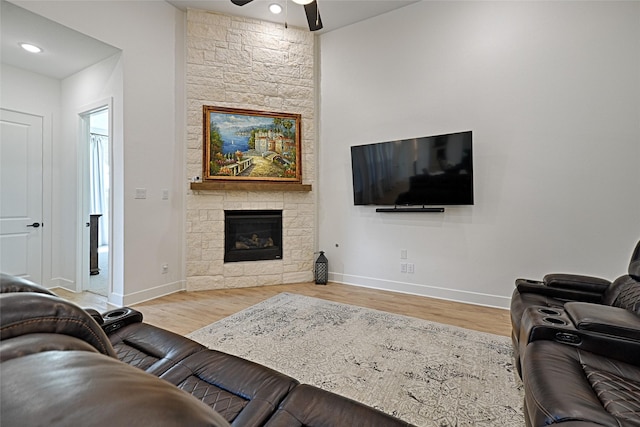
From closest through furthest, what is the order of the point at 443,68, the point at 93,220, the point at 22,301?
the point at 22,301
the point at 443,68
the point at 93,220

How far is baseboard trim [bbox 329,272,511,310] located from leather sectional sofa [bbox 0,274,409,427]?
9.83 ft

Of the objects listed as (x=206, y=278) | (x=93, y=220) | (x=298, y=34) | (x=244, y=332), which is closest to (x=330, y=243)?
(x=206, y=278)

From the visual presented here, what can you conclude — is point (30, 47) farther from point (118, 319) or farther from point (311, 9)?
point (118, 319)

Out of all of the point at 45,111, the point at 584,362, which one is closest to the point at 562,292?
the point at 584,362

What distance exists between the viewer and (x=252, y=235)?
14.1 ft

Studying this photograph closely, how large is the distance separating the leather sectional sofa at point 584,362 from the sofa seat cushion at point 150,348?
52.8 inches

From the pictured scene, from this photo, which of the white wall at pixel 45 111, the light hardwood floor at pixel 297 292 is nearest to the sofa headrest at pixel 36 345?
the light hardwood floor at pixel 297 292

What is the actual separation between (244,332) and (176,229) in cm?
191

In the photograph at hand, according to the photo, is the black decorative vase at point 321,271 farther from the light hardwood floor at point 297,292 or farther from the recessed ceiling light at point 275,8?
the recessed ceiling light at point 275,8

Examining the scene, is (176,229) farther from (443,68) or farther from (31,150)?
(443,68)

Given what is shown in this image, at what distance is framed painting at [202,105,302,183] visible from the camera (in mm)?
3996

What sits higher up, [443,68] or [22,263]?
[443,68]

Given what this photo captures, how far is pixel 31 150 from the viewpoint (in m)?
3.83

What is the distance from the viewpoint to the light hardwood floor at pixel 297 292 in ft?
9.53
